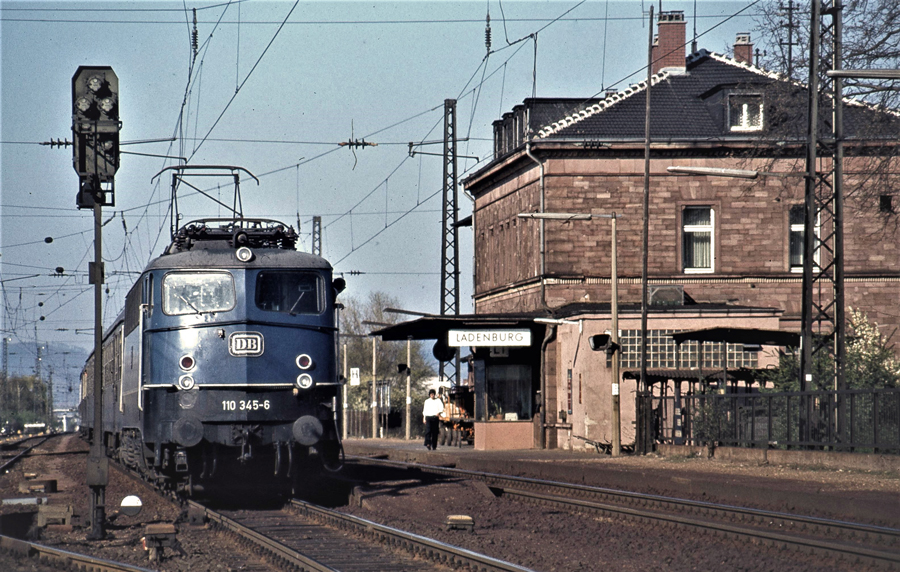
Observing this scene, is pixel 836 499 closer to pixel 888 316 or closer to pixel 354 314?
pixel 888 316

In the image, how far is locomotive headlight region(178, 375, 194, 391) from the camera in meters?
16.2

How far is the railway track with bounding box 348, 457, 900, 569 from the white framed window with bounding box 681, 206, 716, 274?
64.9 ft

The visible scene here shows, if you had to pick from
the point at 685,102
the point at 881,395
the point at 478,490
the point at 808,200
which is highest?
the point at 685,102

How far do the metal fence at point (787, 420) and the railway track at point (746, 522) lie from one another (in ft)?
17.5

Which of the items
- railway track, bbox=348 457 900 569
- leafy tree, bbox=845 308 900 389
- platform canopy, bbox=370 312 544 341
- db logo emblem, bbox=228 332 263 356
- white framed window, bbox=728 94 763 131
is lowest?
→ railway track, bbox=348 457 900 569

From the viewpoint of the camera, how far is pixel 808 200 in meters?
24.6

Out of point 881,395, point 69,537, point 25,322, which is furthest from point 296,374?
point 25,322

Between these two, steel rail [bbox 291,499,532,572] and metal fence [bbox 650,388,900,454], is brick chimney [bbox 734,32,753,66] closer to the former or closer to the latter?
metal fence [bbox 650,388,900,454]

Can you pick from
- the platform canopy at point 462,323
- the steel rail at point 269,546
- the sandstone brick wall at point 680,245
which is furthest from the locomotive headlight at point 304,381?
the sandstone brick wall at point 680,245

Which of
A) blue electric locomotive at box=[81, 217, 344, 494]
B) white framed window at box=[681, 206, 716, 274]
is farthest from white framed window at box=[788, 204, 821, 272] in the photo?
blue electric locomotive at box=[81, 217, 344, 494]

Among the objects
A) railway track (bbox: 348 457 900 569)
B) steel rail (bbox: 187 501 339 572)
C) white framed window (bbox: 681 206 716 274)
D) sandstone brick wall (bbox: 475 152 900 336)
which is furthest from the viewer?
white framed window (bbox: 681 206 716 274)

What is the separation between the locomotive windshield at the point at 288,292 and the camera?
17.0 metres

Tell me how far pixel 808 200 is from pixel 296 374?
1270cm

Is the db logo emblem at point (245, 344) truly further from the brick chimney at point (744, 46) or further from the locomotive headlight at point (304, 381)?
the brick chimney at point (744, 46)
